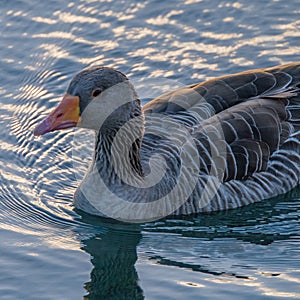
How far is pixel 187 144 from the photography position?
44.3 feet

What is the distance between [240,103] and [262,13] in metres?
4.39

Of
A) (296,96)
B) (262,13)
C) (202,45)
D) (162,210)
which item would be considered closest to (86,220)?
(162,210)

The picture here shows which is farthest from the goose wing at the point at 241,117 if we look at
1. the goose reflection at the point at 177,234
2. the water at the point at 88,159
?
the water at the point at 88,159

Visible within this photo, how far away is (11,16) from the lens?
59.5 feet

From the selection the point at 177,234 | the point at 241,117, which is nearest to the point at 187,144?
the point at 241,117

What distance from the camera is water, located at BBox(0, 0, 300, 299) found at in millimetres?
12039

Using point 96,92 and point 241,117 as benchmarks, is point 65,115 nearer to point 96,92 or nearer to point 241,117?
point 96,92

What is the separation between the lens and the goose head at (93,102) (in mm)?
12367

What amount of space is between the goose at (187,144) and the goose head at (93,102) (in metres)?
0.01

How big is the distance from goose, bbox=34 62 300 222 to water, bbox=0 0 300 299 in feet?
0.95

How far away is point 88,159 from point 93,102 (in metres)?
2.56

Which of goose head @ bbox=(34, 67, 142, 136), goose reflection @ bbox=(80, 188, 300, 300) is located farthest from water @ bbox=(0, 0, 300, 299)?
goose head @ bbox=(34, 67, 142, 136)

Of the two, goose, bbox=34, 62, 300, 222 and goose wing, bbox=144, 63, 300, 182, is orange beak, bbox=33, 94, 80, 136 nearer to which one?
goose, bbox=34, 62, 300, 222

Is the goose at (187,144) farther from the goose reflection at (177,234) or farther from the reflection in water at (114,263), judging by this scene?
the reflection in water at (114,263)
